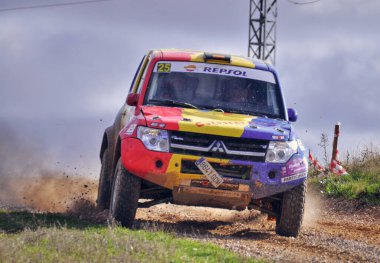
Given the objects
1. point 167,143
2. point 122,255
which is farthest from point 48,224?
point 122,255

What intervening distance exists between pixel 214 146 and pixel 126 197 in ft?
3.73

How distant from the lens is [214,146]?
36.1 feet

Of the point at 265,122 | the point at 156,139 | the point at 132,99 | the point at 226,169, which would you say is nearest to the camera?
the point at 156,139

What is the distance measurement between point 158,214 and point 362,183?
599 cm

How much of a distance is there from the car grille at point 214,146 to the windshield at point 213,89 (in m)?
0.93

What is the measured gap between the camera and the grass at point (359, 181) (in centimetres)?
1809

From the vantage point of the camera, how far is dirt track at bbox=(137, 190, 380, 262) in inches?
394

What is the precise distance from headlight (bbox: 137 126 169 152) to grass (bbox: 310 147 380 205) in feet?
24.5

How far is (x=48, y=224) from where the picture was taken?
11281 millimetres

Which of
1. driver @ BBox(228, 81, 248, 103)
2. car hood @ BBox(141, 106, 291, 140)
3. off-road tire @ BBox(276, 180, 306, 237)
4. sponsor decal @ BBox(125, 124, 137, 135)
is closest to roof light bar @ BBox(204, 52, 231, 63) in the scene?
driver @ BBox(228, 81, 248, 103)

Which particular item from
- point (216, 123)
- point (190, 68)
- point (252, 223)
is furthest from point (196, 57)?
point (252, 223)

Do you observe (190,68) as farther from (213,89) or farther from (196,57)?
(213,89)

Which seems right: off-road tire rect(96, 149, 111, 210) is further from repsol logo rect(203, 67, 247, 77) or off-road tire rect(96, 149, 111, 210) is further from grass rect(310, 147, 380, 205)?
grass rect(310, 147, 380, 205)

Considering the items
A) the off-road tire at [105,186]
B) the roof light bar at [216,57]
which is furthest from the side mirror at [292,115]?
the off-road tire at [105,186]
